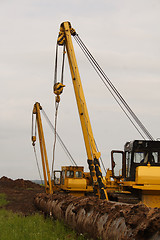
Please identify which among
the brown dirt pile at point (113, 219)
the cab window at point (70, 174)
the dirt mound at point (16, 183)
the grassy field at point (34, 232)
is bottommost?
the grassy field at point (34, 232)

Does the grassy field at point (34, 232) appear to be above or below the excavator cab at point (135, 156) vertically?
below

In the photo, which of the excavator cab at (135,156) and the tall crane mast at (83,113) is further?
the tall crane mast at (83,113)

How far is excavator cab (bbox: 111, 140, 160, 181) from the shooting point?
1869 centimetres

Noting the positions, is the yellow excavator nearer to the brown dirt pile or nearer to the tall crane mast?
the tall crane mast

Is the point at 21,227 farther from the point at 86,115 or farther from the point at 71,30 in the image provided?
the point at 71,30

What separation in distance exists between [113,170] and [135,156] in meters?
1.87

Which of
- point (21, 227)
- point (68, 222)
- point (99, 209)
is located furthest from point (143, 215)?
point (21, 227)

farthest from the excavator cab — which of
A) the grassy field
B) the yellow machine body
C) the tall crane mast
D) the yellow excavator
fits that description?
the yellow machine body

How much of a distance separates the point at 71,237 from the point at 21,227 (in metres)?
3.85

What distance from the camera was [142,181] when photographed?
1731 centimetres

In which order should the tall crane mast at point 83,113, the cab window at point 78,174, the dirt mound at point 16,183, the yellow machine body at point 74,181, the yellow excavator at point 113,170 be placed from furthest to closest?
1. the dirt mound at point 16,183
2. the cab window at point 78,174
3. the yellow machine body at point 74,181
4. the tall crane mast at point 83,113
5. the yellow excavator at point 113,170

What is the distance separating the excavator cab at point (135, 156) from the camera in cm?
1869

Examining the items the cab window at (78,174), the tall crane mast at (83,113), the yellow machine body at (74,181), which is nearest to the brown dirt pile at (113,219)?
the tall crane mast at (83,113)

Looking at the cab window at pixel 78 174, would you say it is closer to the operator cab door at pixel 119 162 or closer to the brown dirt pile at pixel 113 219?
the operator cab door at pixel 119 162
